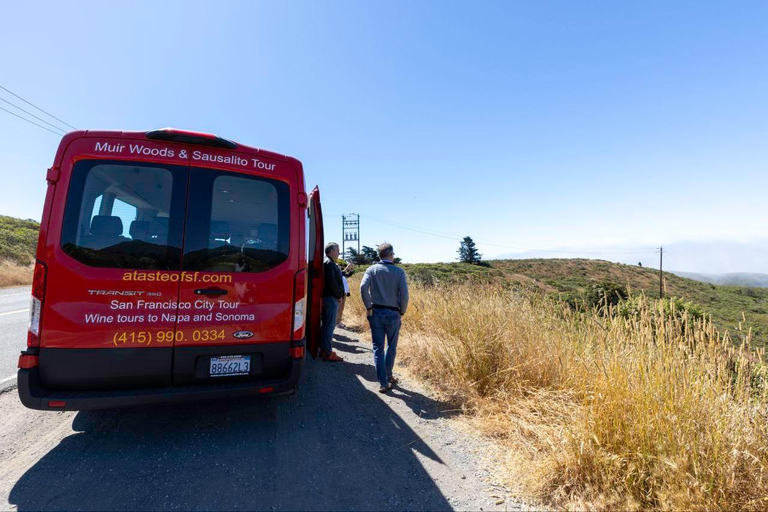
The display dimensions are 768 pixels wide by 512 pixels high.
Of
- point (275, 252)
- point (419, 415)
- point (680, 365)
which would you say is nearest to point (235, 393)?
point (275, 252)

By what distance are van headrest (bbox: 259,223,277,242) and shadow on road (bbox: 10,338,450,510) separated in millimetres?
1791

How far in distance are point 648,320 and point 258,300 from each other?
3.40 metres

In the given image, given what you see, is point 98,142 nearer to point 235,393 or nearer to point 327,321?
point 235,393

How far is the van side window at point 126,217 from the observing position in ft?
8.13

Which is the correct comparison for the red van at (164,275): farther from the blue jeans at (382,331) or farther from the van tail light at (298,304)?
the blue jeans at (382,331)

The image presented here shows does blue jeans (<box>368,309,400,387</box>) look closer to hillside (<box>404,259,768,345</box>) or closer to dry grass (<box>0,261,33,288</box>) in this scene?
dry grass (<box>0,261,33,288</box>)

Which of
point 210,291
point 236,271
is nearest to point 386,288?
point 236,271

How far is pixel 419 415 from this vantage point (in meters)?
3.45

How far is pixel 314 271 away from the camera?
454 centimetres

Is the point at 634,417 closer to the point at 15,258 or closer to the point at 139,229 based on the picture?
the point at 139,229

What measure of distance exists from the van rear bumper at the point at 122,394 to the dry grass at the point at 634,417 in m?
2.16

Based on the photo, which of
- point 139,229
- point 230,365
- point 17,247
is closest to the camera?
point 139,229

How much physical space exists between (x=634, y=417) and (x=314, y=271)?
3.68m


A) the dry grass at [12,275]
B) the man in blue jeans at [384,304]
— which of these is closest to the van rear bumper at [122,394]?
the man in blue jeans at [384,304]
